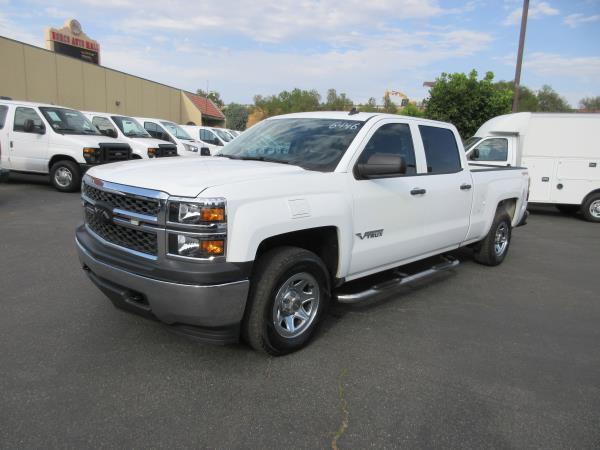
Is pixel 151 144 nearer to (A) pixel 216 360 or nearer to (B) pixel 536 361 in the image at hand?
(A) pixel 216 360

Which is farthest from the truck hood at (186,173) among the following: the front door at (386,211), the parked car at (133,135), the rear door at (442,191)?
the parked car at (133,135)

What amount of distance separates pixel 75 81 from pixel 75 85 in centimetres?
21

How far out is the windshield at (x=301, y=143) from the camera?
3.97 metres

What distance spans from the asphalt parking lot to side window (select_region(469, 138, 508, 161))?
6676 millimetres

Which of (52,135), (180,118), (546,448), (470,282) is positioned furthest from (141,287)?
(180,118)

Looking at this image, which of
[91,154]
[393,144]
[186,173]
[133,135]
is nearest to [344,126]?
[393,144]

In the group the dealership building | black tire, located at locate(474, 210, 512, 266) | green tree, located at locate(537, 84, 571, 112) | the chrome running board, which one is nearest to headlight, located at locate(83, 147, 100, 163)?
the chrome running board

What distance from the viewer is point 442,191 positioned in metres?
4.85

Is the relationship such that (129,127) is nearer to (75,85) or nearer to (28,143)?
(28,143)

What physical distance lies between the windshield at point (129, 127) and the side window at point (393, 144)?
424 inches

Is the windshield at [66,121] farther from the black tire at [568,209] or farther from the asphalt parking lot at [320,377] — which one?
the black tire at [568,209]

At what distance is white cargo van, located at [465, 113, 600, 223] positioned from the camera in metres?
11.0

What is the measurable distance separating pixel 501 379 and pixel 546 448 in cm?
75

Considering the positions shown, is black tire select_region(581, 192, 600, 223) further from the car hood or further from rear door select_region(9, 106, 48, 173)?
rear door select_region(9, 106, 48, 173)
